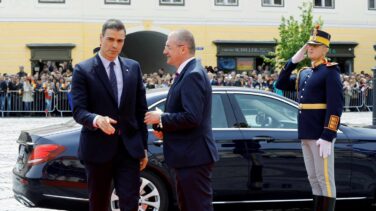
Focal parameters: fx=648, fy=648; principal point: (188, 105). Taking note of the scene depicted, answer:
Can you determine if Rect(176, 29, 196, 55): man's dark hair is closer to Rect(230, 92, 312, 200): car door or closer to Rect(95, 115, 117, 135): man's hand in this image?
Rect(95, 115, 117, 135): man's hand

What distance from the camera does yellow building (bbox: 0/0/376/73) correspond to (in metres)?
31.2

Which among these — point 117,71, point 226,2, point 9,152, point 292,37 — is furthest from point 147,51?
point 117,71

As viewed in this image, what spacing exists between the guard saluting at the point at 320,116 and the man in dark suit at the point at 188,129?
1.57 meters

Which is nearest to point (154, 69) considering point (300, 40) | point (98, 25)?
point (98, 25)

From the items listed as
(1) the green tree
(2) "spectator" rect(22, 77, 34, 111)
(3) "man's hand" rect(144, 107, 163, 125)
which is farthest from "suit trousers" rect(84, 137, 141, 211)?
(1) the green tree

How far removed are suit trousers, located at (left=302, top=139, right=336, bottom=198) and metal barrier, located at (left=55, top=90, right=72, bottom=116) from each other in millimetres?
19720

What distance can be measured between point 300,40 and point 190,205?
26608 millimetres

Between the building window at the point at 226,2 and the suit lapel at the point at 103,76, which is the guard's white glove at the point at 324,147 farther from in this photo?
the building window at the point at 226,2

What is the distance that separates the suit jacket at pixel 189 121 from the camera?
15.0ft

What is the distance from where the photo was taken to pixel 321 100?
604 cm

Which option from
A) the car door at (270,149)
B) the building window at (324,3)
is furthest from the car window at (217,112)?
the building window at (324,3)

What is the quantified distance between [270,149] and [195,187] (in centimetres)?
231

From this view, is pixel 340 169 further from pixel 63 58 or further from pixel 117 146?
pixel 63 58

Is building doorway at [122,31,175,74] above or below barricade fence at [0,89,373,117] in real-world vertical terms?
above
